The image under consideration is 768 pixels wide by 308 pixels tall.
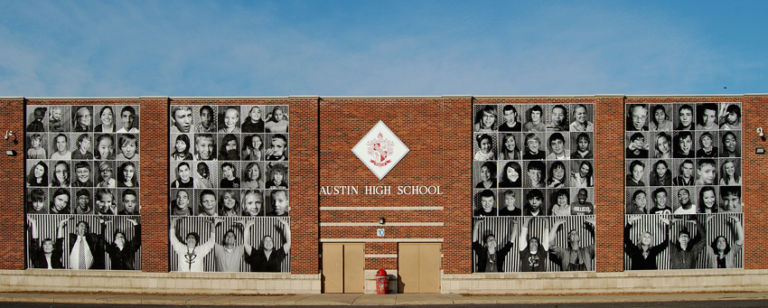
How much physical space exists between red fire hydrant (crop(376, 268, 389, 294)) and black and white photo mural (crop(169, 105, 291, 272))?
3.49m

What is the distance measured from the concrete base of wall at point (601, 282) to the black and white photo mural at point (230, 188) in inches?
273

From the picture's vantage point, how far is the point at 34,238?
1983 cm

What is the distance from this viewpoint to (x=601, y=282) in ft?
63.0

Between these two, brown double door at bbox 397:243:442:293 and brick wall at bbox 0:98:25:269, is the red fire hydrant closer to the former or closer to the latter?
brown double door at bbox 397:243:442:293

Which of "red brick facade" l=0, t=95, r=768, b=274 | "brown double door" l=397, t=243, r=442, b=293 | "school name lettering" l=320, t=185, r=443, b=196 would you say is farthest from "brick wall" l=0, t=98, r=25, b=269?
"brown double door" l=397, t=243, r=442, b=293

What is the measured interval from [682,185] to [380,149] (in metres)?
11.5

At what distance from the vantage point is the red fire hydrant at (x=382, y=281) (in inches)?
742

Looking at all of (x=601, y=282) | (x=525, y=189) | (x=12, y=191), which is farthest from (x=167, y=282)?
(x=601, y=282)

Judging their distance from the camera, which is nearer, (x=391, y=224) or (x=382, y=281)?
(x=382, y=281)

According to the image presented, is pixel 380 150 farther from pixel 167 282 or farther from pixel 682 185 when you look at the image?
pixel 682 185

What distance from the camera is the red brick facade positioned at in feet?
63.0

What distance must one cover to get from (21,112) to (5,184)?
2.86 meters

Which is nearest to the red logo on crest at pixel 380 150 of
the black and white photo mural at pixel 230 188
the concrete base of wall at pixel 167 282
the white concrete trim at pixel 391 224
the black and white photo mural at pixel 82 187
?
the white concrete trim at pixel 391 224

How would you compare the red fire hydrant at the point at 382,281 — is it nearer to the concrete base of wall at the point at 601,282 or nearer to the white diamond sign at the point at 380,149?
the concrete base of wall at the point at 601,282
